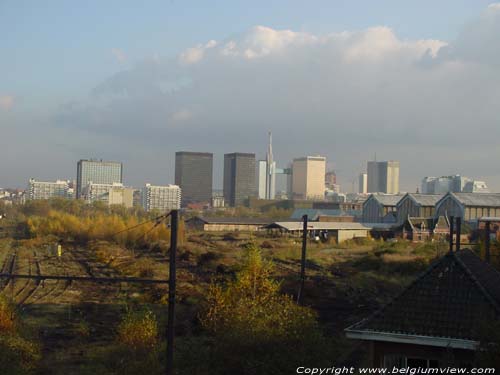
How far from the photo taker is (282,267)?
1577 inches

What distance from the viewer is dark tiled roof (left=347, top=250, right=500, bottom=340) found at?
10469mm

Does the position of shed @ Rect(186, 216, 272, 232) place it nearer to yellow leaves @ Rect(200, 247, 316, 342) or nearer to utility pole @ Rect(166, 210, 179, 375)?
yellow leaves @ Rect(200, 247, 316, 342)

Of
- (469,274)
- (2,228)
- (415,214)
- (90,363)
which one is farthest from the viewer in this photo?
(2,228)


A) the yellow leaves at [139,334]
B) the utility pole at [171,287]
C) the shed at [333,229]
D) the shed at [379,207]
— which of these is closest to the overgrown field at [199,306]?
the yellow leaves at [139,334]

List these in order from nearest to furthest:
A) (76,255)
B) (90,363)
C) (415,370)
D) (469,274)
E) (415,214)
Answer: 1. (415,370)
2. (469,274)
3. (90,363)
4. (76,255)
5. (415,214)

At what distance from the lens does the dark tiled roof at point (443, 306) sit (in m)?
10.5

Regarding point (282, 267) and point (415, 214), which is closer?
point (282, 267)

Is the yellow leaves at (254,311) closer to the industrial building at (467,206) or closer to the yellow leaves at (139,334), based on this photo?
the yellow leaves at (139,334)

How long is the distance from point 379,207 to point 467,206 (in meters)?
14.9

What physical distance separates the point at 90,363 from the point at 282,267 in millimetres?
22489

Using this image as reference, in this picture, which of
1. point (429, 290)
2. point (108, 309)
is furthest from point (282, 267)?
point (429, 290)

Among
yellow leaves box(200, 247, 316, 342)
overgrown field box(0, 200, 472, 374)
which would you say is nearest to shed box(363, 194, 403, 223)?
overgrown field box(0, 200, 472, 374)

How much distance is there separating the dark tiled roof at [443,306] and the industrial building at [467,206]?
50.9 m

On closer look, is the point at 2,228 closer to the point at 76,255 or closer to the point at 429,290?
the point at 76,255
